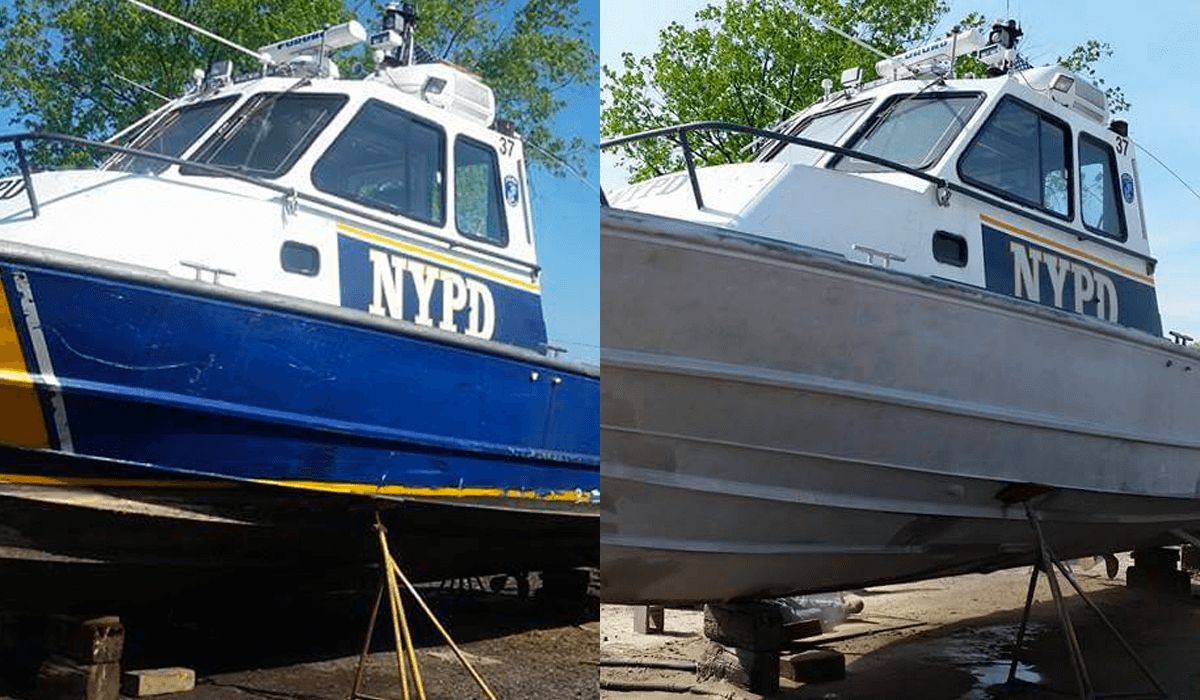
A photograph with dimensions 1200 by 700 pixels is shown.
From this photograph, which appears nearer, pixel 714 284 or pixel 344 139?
pixel 714 284

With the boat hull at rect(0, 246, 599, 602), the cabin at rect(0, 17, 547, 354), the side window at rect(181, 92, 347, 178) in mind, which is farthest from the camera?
the side window at rect(181, 92, 347, 178)

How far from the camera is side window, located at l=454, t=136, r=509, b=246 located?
2.88 metres

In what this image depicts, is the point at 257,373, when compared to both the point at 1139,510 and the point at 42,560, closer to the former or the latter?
the point at 42,560

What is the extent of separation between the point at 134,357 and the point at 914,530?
165 centimetres

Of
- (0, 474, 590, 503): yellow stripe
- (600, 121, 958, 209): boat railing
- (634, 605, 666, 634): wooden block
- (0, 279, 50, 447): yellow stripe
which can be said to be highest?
(600, 121, 958, 209): boat railing

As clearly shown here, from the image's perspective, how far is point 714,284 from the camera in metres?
1.94

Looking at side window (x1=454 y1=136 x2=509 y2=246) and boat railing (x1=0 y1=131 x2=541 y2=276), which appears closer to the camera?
boat railing (x1=0 y1=131 x2=541 y2=276)

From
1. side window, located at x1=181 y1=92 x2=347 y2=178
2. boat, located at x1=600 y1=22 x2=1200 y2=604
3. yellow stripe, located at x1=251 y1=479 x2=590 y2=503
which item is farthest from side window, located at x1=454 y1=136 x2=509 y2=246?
boat, located at x1=600 y1=22 x2=1200 y2=604

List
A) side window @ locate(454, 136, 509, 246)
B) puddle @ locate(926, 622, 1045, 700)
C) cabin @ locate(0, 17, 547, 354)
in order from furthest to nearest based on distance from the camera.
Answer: puddle @ locate(926, 622, 1045, 700) < side window @ locate(454, 136, 509, 246) < cabin @ locate(0, 17, 547, 354)

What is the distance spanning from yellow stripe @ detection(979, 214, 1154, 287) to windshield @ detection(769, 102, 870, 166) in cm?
42

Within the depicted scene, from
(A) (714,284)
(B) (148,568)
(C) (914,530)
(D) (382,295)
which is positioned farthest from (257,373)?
(C) (914,530)

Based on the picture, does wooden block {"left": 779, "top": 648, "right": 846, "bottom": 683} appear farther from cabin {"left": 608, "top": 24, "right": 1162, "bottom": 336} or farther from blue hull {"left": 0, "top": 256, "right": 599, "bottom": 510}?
cabin {"left": 608, "top": 24, "right": 1162, "bottom": 336}

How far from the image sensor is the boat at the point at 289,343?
2.21 meters

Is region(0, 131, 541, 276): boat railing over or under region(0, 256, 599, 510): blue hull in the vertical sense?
over
